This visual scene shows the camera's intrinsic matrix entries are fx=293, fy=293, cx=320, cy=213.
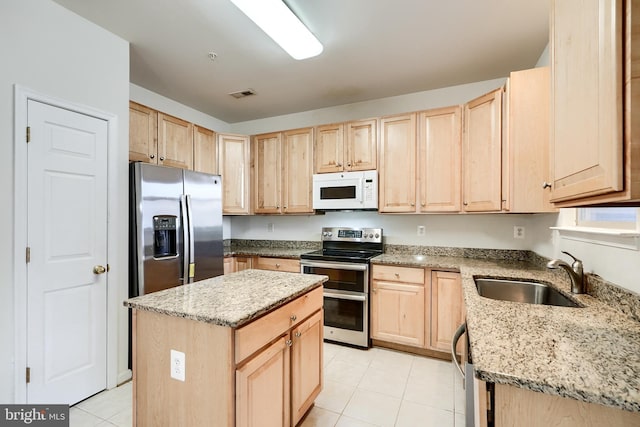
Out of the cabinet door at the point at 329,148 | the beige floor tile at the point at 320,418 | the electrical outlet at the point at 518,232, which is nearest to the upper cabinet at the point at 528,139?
the electrical outlet at the point at 518,232

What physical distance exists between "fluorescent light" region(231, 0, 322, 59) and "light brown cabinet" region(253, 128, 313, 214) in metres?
1.32

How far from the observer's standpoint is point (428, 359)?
8.80ft

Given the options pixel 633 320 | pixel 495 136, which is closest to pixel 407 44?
pixel 495 136

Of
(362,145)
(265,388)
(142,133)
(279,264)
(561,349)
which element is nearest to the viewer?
(561,349)

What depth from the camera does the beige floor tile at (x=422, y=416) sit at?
1.83 meters

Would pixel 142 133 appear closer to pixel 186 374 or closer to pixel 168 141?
pixel 168 141

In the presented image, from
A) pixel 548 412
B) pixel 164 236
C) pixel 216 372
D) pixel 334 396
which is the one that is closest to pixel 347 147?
pixel 164 236

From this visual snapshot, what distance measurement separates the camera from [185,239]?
2.62 metres

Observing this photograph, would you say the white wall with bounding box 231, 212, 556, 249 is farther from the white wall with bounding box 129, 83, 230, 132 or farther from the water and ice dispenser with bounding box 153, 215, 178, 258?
the water and ice dispenser with bounding box 153, 215, 178, 258

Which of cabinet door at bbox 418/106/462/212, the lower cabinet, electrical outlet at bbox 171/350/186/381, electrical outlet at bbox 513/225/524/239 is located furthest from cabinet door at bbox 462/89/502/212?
electrical outlet at bbox 171/350/186/381

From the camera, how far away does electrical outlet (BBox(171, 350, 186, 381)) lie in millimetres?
1273

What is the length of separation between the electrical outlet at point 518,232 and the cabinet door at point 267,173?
2503mm

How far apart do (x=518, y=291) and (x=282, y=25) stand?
2300 mm

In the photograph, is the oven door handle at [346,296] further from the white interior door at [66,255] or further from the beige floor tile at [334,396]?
the white interior door at [66,255]
